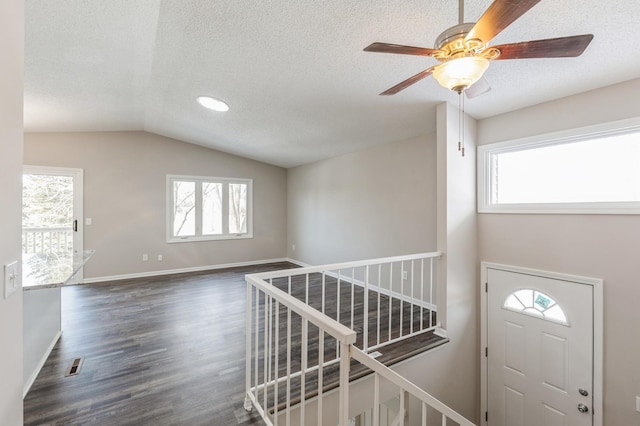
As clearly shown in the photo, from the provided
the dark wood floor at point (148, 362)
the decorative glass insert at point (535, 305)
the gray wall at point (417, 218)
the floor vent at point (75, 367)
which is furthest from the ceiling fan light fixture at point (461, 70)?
the floor vent at point (75, 367)

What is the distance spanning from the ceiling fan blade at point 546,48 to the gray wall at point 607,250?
167 cm

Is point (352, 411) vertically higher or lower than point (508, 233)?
lower

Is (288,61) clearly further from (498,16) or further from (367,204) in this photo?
(367,204)

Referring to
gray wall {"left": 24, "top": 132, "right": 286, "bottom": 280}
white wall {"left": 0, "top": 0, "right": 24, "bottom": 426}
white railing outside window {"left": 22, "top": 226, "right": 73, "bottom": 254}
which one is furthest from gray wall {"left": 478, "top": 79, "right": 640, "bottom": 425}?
white railing outside window {"left": 22, "top": 226, "right": 73, "bottom": 254}

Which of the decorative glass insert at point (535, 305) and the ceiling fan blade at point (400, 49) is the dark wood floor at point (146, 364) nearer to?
the ceiling fan blade at point (400, 49)

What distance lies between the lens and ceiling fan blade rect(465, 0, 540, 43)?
3.39ft

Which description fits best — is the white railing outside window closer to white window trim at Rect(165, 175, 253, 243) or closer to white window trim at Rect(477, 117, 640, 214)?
white window trim at Rect(165, 175, 253, 243)

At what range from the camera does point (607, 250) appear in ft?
8.03

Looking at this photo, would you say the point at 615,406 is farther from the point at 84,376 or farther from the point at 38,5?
the point at 38,5

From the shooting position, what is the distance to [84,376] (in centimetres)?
227

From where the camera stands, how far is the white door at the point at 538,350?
261 cm

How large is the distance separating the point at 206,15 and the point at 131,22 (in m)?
0.68

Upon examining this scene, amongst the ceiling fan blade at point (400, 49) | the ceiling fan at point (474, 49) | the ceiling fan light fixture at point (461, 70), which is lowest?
the ceiling fan light fixture at point (461, 70)

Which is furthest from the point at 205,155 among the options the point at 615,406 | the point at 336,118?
the point at 615,406
